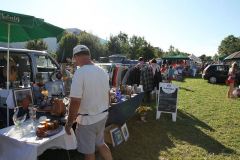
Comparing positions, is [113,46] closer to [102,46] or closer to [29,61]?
[102,46]

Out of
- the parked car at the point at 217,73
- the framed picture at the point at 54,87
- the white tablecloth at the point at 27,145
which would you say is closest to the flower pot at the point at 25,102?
the framed picture at the point at 54,87

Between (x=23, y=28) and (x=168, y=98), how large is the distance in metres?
4.11

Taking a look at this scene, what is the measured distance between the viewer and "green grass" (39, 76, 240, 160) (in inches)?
129

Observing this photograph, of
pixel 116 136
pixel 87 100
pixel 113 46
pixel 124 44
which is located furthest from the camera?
pixel 124 44

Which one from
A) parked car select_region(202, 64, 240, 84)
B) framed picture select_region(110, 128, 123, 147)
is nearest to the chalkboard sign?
framed picture select_region(110, 128, 123, 147)

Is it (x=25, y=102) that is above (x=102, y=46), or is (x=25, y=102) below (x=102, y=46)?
below

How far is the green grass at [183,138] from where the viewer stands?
10.8ft

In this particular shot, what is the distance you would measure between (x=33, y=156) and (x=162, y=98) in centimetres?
392

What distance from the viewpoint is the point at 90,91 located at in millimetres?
1967

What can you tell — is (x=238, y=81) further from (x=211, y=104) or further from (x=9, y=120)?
(x=9, y=120)

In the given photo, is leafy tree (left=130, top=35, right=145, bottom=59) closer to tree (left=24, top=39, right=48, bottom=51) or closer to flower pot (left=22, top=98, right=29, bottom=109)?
tree (left=24, top=39, right=48, bottom=51)

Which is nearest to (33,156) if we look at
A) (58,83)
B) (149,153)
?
(58,83)

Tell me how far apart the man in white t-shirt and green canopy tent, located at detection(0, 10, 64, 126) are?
128 cm

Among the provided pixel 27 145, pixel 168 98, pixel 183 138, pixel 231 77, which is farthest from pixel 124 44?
pixel 27 145
